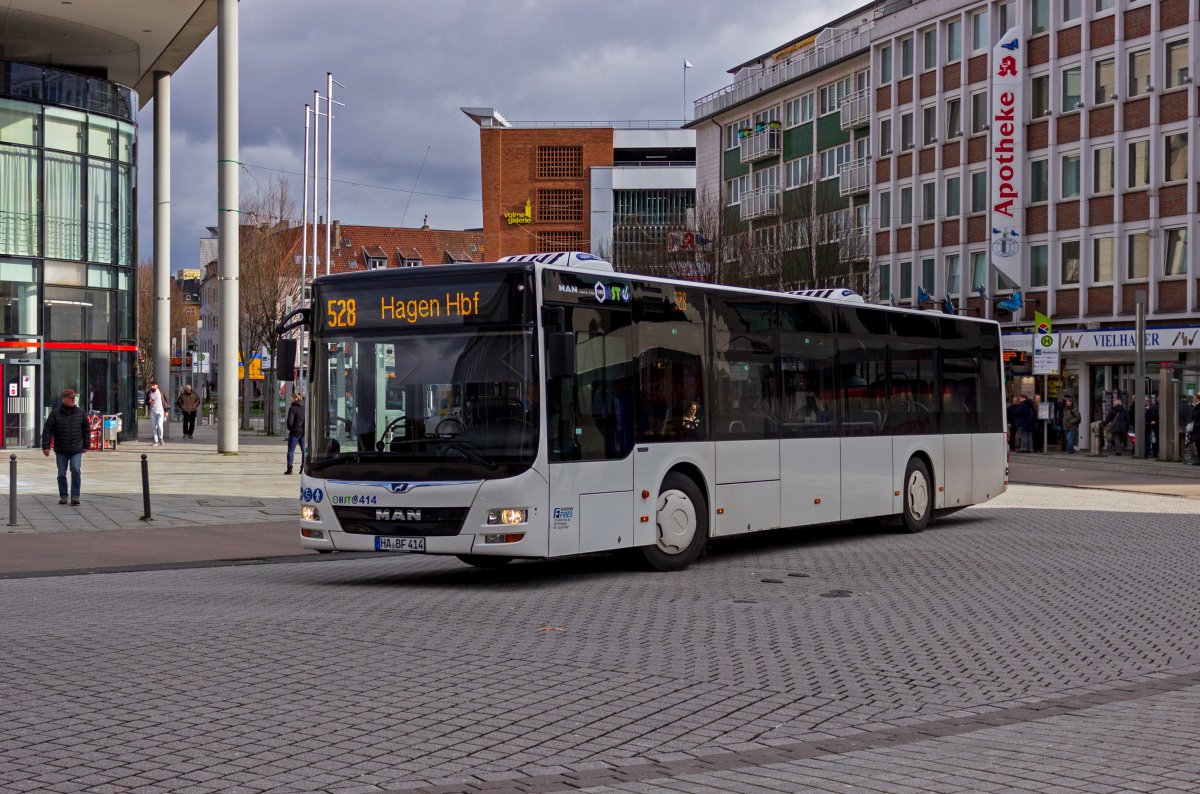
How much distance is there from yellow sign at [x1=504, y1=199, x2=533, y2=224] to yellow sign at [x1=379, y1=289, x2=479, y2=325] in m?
96.0

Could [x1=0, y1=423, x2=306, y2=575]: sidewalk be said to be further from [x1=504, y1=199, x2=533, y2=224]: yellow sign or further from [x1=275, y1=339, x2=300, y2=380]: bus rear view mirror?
[x1=504, y1=199, x2=533, y2=224]: yellow sign

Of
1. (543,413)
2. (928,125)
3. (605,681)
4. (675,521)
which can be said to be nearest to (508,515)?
(543,413)

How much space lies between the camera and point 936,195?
59062 millimetres

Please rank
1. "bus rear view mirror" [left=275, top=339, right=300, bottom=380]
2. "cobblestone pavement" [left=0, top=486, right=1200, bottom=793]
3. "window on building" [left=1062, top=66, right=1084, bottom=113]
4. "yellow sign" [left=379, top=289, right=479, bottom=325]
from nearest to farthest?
"cobblestone pavement" [left=0, top=486, right=1200, bottom=793], "yellow sign" [left=379, top=289, right=479, bottom=325], "bus rear view mirror" [left=275, top=339, right=300, bottom=380], "window on building" [left=1062, top=66, right=1084, bottom=113]

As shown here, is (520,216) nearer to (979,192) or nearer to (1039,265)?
(979,192)

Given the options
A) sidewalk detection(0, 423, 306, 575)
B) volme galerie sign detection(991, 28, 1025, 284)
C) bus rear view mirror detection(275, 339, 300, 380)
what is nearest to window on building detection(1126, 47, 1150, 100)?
volme galerie sign detection(991, 28, 1025, 284)

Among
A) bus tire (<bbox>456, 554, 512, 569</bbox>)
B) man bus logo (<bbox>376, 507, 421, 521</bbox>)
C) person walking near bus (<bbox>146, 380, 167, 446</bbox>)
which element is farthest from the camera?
person walking near bus (<bbox>146, 380, 167, 446</bbox>)

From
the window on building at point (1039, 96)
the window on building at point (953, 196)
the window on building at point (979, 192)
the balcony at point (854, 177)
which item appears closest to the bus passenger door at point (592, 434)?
the window on building at point (1039, 96)

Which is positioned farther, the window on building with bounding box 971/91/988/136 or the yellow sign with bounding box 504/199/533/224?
the yellow sign with bounding box 504/199/533/224

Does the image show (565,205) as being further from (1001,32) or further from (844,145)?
(1001,32)

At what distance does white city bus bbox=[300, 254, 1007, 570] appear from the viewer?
12898 mm

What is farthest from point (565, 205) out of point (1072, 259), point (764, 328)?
point (764, 328)

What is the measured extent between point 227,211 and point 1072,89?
94.0 feet

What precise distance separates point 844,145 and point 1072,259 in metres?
16.4
